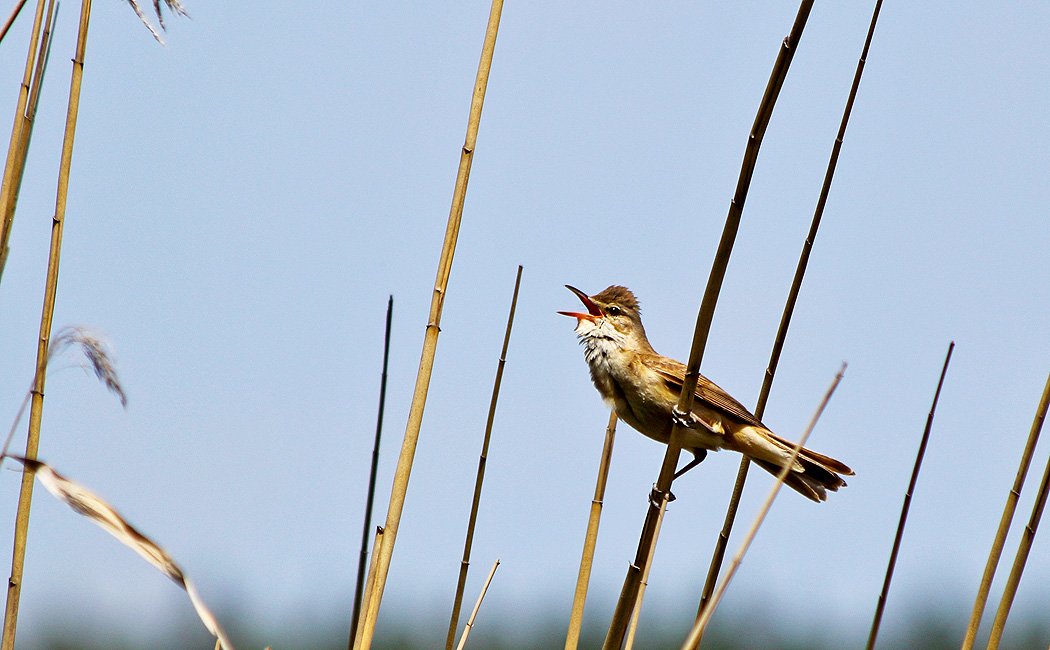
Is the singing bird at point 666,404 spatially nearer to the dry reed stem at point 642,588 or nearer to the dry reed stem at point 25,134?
the dry reed stem at point 642,588

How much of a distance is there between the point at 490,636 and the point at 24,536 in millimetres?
48016

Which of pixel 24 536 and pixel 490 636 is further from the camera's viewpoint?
pixel 490 636

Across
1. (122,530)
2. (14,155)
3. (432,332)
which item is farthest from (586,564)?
(14,155)

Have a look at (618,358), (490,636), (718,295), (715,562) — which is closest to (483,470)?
(715,562)

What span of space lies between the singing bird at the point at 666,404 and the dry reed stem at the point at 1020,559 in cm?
138

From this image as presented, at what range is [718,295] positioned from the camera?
2.21 meters

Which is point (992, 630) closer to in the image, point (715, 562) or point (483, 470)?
point (715, 562)

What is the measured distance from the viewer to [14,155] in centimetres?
248

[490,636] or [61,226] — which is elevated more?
[490,636]

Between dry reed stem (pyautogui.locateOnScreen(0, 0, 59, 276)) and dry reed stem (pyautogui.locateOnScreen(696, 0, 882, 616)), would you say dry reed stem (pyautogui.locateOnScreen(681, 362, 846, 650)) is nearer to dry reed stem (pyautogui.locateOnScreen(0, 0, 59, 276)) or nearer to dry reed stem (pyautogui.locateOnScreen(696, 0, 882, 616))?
dry reed stem (pyautogui.locateOnScreen(696, 0, 882, 616))

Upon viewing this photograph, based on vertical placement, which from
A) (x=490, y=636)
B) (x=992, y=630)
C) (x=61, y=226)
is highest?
(x=490, y=636)

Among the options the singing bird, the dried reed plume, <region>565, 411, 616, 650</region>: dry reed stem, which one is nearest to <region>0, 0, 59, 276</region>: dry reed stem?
the dried reed plume

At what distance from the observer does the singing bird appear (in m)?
4.16

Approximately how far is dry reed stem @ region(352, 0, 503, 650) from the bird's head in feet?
7.20
